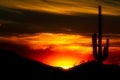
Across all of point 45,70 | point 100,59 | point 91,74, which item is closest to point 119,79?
point 91,74

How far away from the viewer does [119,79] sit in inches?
1543

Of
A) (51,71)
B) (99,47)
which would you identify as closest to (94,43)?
(99,47)

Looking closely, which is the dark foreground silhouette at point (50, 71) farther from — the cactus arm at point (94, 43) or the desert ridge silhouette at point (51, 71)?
the cactus arm at point (94, 43)

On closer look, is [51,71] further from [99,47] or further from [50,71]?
[99,47]

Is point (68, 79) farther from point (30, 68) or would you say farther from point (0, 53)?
A: point (0, 53)

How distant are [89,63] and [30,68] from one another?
7176 millimetres

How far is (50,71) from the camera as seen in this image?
151 ft

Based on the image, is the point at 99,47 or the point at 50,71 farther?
the point at 50,71

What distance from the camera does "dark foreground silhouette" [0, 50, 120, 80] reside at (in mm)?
39478

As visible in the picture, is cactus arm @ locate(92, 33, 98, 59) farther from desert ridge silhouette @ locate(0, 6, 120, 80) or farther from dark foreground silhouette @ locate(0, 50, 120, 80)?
dark foreground silhouette @ locate(0, 50, 120, 80)

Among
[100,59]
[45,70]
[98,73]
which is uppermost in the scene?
[100,59]

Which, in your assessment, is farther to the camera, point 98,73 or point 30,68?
point 30,68

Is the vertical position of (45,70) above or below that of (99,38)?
below

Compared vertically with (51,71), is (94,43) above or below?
above
